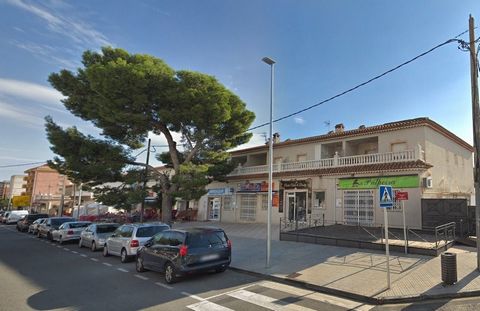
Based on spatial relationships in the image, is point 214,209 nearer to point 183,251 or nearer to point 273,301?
point 183,251

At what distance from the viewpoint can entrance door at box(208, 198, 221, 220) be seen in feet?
109

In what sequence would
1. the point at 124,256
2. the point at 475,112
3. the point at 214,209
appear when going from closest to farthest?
the point at 475,112 < the point at 124,256 < the point at 214,209

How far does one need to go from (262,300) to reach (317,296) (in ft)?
5.02

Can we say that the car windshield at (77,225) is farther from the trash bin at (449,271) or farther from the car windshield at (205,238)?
the trash bin at (449,271)

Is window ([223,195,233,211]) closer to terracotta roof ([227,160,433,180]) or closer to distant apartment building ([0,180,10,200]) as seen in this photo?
terracotta roof ([227,160,433,180])

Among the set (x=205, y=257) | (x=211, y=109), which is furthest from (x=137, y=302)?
(x=211, y=109)

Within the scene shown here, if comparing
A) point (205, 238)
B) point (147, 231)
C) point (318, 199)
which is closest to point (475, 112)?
point (205, 238)

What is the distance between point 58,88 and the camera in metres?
27.6

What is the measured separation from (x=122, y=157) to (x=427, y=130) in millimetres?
22283

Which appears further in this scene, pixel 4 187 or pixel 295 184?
pixel 4 187

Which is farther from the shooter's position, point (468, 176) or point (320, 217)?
point (468, 176)

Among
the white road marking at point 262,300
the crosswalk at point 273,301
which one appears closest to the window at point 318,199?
the crosswalk at point 273,301

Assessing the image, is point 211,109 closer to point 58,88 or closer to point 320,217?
point 320,217

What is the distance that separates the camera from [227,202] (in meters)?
32.3
